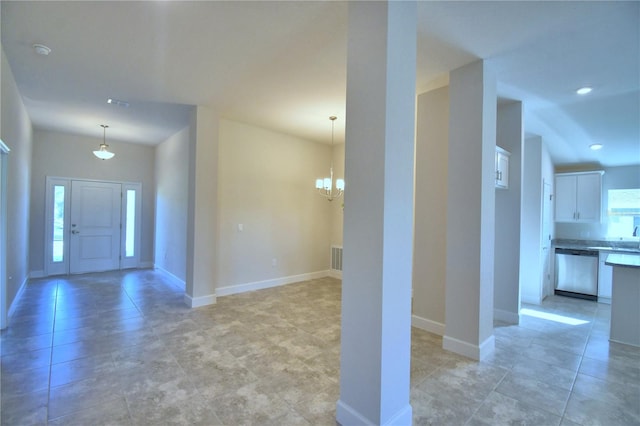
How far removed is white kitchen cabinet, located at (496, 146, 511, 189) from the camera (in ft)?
11.9

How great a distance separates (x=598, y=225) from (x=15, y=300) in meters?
10.8

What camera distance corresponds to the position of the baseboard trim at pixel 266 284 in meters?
5.04

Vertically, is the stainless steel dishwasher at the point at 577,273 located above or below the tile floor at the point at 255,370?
above

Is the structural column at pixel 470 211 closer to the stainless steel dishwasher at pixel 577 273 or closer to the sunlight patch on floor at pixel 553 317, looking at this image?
the sunlight patch on floor at pixel 553 317

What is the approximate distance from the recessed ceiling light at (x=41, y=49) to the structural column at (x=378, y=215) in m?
3.03

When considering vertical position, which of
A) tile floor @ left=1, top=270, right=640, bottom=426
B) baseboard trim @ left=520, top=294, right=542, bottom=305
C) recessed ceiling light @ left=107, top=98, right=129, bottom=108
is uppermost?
recessed ceiling light @ left=107, top=98, right=129, bottom=108

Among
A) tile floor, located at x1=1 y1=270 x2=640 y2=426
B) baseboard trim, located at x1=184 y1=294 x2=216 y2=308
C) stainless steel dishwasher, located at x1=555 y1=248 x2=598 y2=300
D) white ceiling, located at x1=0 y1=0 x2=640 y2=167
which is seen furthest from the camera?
stainless steel dishwasher, located at x1=555 y1=248 x2=598 y2=300

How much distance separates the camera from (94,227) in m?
6.67

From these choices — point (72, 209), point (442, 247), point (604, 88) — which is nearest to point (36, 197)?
point (72, 209)

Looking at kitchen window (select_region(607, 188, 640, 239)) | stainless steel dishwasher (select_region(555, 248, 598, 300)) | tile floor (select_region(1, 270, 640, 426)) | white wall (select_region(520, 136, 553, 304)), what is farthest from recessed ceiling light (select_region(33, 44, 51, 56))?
kitchen window (select_region(607, 188, 640, 239))

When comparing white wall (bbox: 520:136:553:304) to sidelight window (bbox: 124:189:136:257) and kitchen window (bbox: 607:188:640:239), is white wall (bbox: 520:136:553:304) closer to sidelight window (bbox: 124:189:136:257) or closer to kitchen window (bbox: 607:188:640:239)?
kitchen window (bbox: 607:188:640:239)

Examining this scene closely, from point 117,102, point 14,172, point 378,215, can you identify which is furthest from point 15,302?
point 378,215

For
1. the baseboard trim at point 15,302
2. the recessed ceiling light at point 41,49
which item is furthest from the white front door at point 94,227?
the recessed ceiling light at point 41,49

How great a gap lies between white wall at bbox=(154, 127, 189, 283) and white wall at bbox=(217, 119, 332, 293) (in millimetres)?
903
